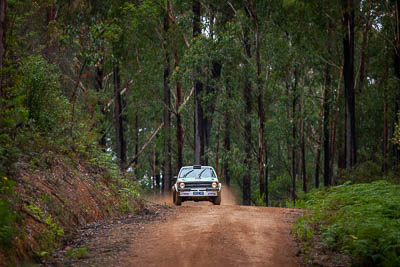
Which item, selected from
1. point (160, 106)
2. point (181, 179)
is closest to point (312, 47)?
point (160, 106)

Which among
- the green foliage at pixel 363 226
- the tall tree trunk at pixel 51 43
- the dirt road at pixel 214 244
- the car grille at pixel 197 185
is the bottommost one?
the dirt road at pixel 214 244

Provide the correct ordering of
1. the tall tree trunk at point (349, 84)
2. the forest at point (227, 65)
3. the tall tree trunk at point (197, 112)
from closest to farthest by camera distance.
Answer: the forest at point (227, 65)
the tall tree trunk at point (349, 84)
the tall tree trunk at point (197, 112)

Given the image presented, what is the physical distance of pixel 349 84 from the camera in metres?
27.7

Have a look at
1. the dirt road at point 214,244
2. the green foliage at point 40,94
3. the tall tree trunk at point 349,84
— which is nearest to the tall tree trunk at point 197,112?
the tall tree trunk at point 349,84

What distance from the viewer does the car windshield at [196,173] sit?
21250mm

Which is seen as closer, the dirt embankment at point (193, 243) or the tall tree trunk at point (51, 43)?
the dirt embankment at point (193, 243)

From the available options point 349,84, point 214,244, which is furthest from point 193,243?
point 349,84

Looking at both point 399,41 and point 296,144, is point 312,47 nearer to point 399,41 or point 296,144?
point 296,144

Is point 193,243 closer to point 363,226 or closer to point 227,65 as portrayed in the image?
point 363,226

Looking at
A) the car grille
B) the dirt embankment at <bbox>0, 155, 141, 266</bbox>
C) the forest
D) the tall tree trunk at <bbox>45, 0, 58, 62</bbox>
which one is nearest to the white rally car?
the car grille

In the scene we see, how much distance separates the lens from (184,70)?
32938mm

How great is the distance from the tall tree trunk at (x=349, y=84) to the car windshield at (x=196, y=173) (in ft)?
29.8

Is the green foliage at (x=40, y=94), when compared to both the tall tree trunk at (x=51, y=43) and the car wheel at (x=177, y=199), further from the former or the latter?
the car wheel at (x=177, y=199)

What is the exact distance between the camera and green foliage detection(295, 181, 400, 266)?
8.78 m
